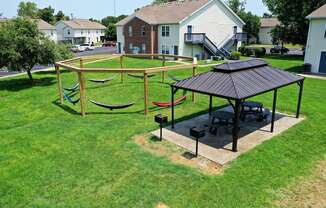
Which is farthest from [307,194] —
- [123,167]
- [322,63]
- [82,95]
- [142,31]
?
[142,31]

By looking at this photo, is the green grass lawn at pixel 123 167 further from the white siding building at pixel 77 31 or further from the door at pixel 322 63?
the white siding building at pixel 77 31

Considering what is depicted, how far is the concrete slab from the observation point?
28.4 ft

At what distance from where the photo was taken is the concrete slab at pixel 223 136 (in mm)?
8648

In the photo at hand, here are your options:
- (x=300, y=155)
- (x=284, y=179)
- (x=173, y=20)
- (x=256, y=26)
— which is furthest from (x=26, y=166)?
(x=256, y=26)

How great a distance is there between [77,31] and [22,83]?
48806 millimetres

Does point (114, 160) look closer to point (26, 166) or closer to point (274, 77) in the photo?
point (26, 166)

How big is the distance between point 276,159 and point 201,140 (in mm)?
2534

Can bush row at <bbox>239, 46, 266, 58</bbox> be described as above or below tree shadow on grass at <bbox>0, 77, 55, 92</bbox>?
above

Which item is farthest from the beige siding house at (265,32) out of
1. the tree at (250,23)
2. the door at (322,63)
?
the door at (322,63)

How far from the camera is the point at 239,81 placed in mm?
9094

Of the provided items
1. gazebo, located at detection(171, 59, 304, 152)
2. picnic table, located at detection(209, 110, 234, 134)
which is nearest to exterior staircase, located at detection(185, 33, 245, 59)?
gazebo, located at detection(171, 59, 304, 152)

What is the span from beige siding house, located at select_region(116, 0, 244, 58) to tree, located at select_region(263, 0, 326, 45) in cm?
574

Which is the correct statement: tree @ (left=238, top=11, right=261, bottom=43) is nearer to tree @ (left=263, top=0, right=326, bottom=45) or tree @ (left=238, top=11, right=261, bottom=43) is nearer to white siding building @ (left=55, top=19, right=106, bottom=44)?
tree @ (left=263, top=0, right=326, bottom=45)

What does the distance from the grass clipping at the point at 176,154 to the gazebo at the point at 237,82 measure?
4.07 ft
